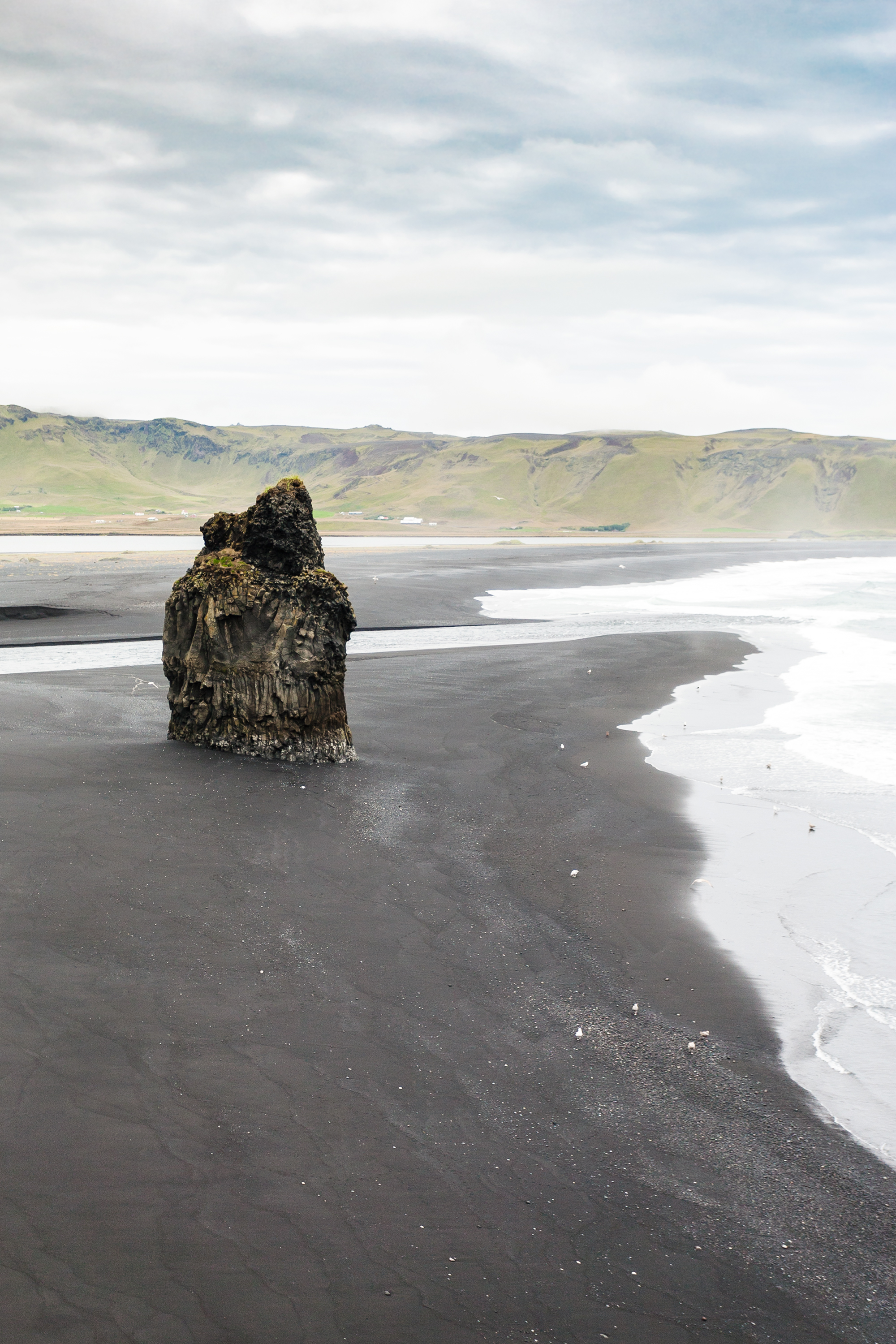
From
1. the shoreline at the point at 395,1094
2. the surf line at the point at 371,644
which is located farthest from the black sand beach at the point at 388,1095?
the surf line at the point at 371,644

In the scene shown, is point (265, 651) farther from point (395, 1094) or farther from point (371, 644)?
point (371, 644)

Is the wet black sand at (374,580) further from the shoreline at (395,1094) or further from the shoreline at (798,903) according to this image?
the shoreline at (395,1094)

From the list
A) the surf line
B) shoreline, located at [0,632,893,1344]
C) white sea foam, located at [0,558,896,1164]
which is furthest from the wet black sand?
shoreline, located at [0,632,893,1344]

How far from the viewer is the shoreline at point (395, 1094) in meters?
3.89

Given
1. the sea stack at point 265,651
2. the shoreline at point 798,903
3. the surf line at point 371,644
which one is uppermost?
the sea stack at point 265,651

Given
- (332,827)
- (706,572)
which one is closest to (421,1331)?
(332,827)

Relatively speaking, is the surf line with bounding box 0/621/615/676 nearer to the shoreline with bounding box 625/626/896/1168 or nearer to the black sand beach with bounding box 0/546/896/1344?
the shoreline with bounding box 625/626/896/1168

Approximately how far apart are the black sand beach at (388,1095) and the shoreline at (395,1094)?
18mm

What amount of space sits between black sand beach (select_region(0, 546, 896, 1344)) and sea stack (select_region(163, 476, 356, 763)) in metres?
1.74

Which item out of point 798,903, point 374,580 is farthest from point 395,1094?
point 374,580

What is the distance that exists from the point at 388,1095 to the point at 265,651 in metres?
7.59

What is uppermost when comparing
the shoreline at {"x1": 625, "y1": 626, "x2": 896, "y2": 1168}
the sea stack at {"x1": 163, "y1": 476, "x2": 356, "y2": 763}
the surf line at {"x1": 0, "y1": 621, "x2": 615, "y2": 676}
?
the sea stack at {"x1": 163, "y1": 476, "x2": 356, "y2": 763}

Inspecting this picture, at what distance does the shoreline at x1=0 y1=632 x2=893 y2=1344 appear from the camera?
3.89 metres

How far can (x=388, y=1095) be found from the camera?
5125 millimetres
